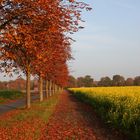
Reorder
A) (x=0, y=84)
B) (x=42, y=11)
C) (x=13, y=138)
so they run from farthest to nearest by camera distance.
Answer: (x=0, y=84), (x=42, y=11), (x=13, y=138)

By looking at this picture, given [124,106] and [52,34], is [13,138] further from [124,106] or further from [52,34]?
[124,106]

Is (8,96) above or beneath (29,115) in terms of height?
above

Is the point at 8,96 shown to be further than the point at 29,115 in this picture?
Yes

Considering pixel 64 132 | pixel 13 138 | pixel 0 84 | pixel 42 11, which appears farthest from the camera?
pixel 0 84

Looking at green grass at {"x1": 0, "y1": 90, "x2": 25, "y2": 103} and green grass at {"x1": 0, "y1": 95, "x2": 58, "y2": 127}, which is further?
green grass at {"x1": 0, "y1": 90, "x2": 25, "y2": 103}

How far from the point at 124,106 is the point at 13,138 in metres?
6.86

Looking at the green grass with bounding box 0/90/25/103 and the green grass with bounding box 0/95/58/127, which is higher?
the green grass with bounding box 0/90/25/103

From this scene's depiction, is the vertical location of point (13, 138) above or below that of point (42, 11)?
below

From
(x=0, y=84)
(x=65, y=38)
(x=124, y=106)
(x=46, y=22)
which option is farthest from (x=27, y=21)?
(x=0, y=84)

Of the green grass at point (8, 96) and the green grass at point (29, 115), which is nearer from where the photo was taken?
the green grass at point (29, 115)

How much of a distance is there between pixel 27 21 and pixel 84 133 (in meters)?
5.10

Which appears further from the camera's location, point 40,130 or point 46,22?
point 40,130

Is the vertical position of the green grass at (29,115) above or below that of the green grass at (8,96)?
below

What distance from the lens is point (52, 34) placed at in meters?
16.2
